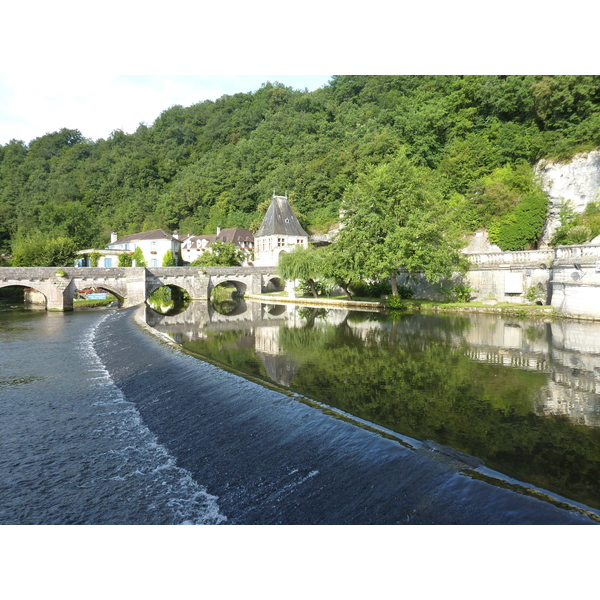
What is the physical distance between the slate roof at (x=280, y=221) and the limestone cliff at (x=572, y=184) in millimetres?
28504

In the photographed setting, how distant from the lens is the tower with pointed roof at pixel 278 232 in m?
55.7

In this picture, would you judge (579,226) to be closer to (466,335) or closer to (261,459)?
(466,335)

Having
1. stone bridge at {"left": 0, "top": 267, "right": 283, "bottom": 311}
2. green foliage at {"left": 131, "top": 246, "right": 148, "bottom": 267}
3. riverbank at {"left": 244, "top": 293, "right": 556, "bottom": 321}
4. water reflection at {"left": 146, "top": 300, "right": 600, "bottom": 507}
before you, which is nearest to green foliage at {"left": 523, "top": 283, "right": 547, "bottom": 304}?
riverbank at {"left": 244, "top": 293, "right": 556, "bottom": 321}

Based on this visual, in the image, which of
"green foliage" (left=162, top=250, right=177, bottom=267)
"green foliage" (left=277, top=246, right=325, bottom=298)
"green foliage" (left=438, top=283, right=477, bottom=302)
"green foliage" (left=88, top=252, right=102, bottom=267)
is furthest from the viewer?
"green foliage" (left=162, top=250, right=177, bottom=267)

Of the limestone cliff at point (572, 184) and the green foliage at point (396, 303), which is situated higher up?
the limestone cliff at point (572, 184)

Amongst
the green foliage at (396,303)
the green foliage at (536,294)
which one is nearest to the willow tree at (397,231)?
the green foliage at (396,303)

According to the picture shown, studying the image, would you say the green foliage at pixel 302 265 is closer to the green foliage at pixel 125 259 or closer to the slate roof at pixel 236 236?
the slate roof at pixel 236 236

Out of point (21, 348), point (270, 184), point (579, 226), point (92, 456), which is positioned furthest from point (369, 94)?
point (92, 456)

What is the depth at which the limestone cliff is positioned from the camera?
33.0 meters

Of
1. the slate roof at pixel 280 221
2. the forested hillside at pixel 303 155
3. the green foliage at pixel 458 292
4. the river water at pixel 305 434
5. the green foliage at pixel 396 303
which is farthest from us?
the slate roof at pixel 280 221

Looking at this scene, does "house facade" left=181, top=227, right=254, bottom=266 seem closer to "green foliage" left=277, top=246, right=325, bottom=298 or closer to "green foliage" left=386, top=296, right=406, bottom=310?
"green foliage" left=277, top=246, right=325, bottom=298

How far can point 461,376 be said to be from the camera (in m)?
13.4

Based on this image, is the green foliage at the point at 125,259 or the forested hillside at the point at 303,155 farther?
the green foliage at the point at 125,259

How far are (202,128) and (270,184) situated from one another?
3738cm
